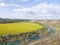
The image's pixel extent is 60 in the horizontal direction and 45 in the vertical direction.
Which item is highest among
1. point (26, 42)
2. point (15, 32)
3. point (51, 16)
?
point (51, 16)

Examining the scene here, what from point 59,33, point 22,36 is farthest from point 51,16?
point 22,36

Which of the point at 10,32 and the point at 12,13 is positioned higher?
the point at 12,13

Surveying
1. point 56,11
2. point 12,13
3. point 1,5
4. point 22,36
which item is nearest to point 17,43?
point 22,36

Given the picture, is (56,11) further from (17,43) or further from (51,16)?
(17,43)

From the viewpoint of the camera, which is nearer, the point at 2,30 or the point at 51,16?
the point at 2,30

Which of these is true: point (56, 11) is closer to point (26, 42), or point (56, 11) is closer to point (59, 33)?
point (59, 33)

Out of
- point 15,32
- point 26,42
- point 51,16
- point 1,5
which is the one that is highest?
point 1,5
